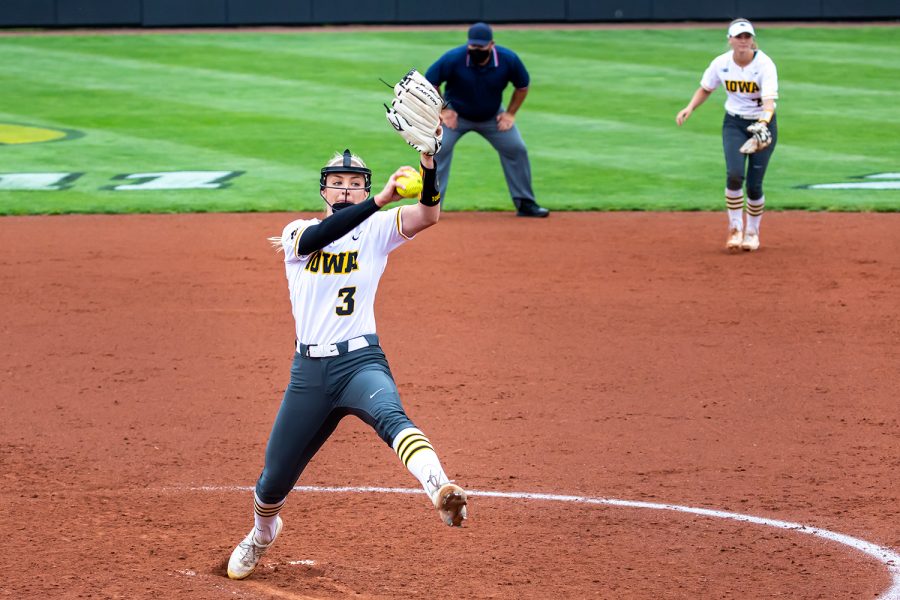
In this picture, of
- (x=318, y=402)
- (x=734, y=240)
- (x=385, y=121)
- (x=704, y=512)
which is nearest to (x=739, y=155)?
(x=734, y=240)

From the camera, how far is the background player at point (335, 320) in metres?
5.61

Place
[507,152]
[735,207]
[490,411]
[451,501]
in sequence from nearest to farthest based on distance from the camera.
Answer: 1. [451,501]
2. [490,411]
3. [735,207]
4. [507,152]

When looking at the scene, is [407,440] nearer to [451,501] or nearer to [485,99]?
[451,501]

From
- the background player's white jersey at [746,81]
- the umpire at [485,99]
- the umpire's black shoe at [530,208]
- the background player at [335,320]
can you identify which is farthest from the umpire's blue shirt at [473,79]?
the background player at [335,320]

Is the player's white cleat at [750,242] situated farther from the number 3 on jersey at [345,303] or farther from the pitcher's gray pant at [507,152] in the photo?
the number 3 on jersey at [345,303]

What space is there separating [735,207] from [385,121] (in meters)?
7.96

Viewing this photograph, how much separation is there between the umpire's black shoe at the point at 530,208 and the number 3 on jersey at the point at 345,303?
28.1ft

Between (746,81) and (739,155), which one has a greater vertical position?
(746,81)

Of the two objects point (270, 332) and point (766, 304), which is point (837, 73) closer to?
point (766, 304)

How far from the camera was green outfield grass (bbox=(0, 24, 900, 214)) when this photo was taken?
1558cm

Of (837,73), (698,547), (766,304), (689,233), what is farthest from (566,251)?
(837,73)

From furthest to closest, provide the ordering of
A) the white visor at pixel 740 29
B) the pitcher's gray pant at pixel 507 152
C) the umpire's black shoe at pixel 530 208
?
the umpire's black shoe at pixel 530 208, the pitcher's gray pant at pixel 507 152, the white visor at pixel 740 29

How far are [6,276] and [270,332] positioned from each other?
10.2ft

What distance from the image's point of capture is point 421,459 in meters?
5.29
